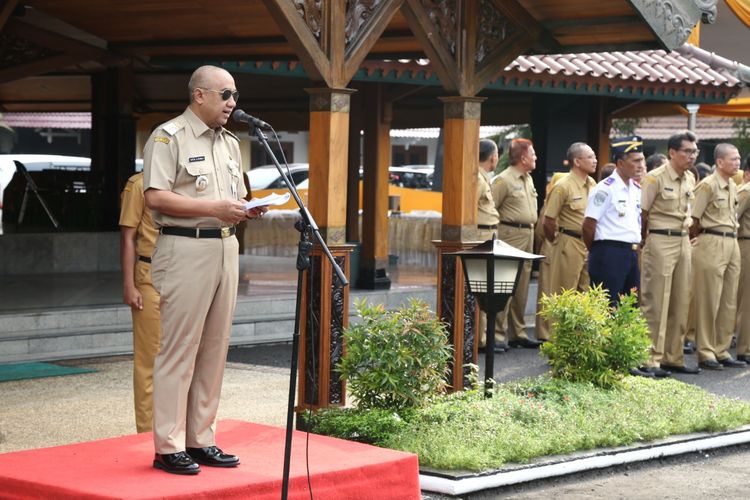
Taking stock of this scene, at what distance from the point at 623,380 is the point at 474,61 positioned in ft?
8.73

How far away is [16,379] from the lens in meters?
10.6

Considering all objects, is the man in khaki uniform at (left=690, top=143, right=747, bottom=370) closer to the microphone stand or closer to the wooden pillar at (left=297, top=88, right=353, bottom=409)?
the wooden pillar at (left=297, top=88, right=353, bottom=409)

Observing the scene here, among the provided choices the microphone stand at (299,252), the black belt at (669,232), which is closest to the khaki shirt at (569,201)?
the black belt at (669,232)

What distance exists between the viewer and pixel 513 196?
13344 mm

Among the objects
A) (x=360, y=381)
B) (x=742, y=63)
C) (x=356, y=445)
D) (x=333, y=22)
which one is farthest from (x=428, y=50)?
(x=742, y=63)

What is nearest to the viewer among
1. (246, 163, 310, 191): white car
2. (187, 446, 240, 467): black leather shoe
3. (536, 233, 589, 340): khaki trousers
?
(187, 446, 240, 467): black leather shoe

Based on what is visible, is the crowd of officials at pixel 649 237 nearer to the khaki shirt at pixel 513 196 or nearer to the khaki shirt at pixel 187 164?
the khaki shirt at pixel 513 196

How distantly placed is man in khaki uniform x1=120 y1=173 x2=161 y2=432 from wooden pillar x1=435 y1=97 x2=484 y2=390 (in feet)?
8.33

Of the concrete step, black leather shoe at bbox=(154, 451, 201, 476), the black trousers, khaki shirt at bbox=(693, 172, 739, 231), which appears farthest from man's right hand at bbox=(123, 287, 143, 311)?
khaki shirt at bbox=(693, 172, 739, 231)

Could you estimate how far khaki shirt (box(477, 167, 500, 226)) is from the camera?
12.8 meters

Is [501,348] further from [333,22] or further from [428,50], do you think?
[333,22]

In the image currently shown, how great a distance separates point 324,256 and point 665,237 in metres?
4.54

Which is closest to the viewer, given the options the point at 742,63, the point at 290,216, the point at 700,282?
the point at 700,282

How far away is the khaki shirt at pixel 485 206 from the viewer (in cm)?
1277
